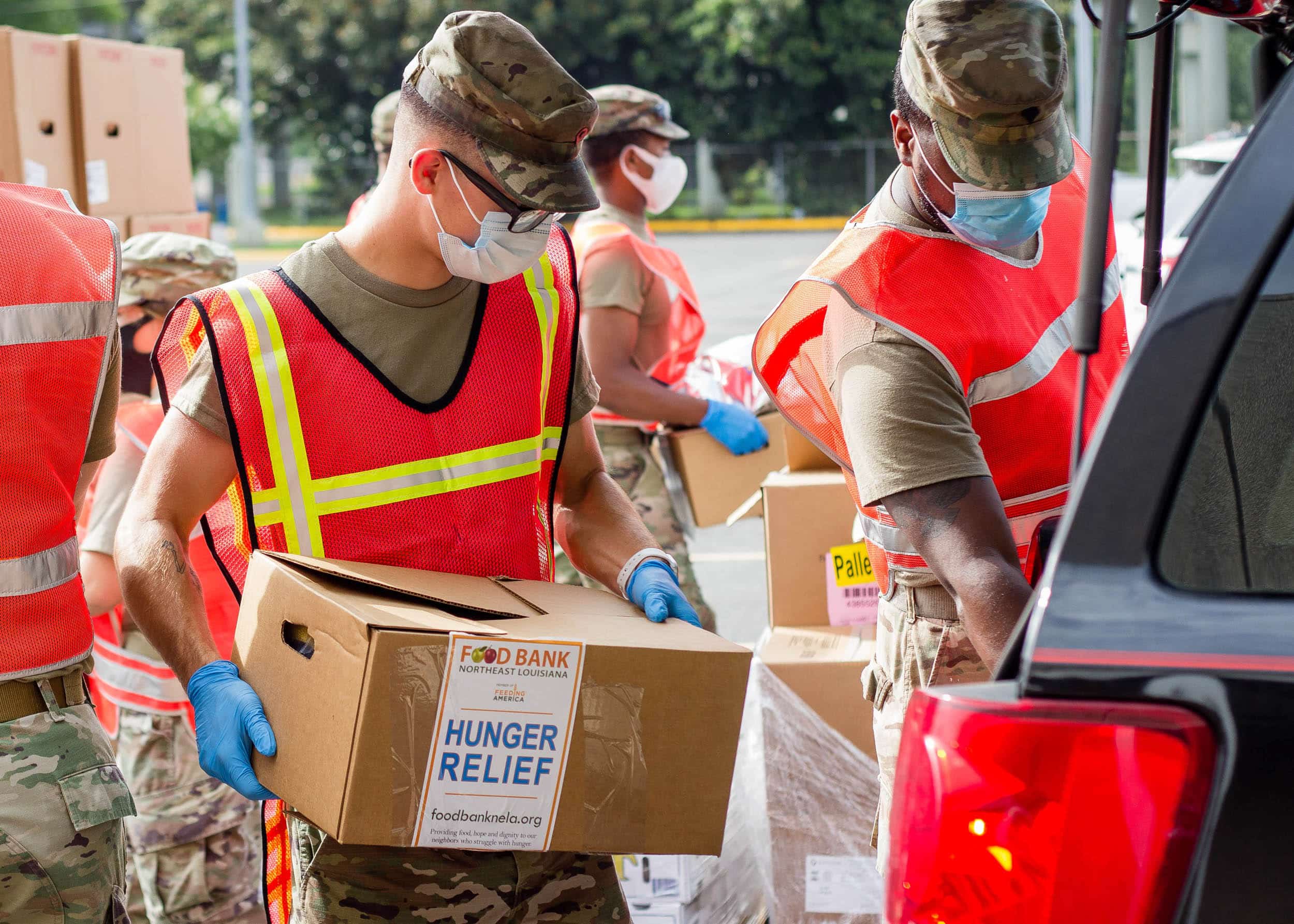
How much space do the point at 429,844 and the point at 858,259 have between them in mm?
Answer: 1039

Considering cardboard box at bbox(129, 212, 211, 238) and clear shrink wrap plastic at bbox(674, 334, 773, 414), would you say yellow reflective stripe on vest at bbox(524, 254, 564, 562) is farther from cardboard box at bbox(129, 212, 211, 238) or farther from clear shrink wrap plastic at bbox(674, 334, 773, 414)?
cardboard box at bbox(129, 212, 211, 238)

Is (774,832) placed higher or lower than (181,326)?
lower

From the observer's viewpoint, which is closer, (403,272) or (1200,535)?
(1200,535)

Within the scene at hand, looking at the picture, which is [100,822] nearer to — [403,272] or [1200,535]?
[403,272]

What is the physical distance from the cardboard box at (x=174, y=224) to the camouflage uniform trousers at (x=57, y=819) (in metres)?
2.51

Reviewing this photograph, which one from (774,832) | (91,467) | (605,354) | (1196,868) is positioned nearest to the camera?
(1196,868)

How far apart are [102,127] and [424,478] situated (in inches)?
102

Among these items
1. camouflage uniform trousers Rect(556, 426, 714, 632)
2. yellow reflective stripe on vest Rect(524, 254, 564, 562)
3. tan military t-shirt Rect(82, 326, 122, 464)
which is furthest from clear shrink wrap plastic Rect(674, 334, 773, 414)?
tan military t-shirt Rect(82, 326, 122, 464)

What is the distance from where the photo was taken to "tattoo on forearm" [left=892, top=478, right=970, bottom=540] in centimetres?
194

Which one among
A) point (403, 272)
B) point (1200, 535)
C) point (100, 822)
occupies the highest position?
point (403, 272)

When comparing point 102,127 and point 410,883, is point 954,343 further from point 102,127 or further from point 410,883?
point 102,127

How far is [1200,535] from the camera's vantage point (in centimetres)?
126

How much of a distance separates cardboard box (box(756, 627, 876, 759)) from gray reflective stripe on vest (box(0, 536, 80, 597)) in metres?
1.71

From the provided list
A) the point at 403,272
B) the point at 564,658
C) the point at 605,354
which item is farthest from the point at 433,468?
the point at 605,354
